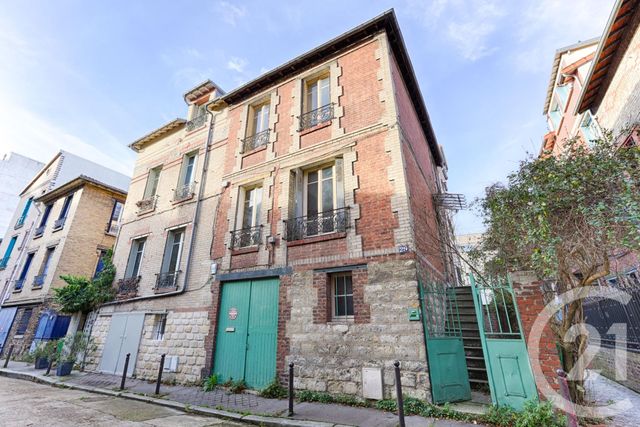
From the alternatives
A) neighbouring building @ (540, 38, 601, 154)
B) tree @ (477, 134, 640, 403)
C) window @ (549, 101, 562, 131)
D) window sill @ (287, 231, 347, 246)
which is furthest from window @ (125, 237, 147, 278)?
window @ (549, 101, 562, 131)

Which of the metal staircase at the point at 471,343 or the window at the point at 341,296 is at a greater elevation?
the window at the point at 341,296

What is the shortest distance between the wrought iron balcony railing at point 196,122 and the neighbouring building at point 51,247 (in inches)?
312

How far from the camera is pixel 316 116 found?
29.9 feet

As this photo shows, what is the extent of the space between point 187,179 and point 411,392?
34.9ft

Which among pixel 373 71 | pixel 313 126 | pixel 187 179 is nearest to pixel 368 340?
pixel 313 126

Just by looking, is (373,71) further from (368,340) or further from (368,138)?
(368,340)

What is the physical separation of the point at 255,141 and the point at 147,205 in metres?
5.76

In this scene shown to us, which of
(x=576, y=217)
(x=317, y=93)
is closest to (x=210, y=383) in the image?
(x=576, y=217)

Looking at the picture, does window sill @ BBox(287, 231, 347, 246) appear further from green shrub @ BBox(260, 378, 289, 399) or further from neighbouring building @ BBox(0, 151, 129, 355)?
neighbouring building @ BBox(0, 151, 129, 355)

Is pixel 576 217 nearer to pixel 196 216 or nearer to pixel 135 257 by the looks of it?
pixel 196 216

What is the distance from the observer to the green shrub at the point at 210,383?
7352 millimetres

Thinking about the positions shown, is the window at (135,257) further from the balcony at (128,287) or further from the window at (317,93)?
the window at (317,93)

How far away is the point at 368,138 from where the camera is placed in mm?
7828

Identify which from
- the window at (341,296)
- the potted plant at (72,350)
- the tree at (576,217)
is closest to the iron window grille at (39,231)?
the potted plant at (72,350)
